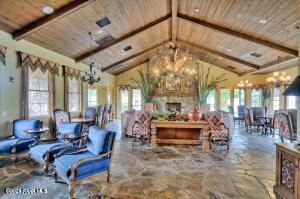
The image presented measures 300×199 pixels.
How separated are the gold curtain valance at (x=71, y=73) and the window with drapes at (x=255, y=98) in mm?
10406

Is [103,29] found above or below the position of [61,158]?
above

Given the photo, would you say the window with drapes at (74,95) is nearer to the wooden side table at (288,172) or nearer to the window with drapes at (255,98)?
the wooden side table at (288,172)

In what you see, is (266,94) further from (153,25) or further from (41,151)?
(41,151)

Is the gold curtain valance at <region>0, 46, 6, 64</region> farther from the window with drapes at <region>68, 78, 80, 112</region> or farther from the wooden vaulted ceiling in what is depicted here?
the window with drapes at <region>68, 78, 80, 112</region>

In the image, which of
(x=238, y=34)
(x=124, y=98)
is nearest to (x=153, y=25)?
(x=238, y=34)

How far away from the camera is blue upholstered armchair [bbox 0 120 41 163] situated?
4.23 m

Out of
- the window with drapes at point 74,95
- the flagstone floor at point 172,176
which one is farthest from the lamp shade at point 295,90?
the window with drapes at point 74,95

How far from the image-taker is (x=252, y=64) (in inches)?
400

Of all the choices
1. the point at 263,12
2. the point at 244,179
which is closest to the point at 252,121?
the point at 263,12

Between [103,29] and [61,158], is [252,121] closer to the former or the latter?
[103,29]

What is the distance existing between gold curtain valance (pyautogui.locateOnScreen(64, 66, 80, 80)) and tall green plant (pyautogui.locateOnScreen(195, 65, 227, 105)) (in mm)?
7207

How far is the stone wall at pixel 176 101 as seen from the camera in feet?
40.9

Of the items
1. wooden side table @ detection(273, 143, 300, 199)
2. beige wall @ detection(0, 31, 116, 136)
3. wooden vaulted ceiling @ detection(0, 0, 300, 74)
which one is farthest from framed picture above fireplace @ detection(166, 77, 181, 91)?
wooden side table @ detection(273, 143, 300, 199)

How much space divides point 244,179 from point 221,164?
857 millimetres
